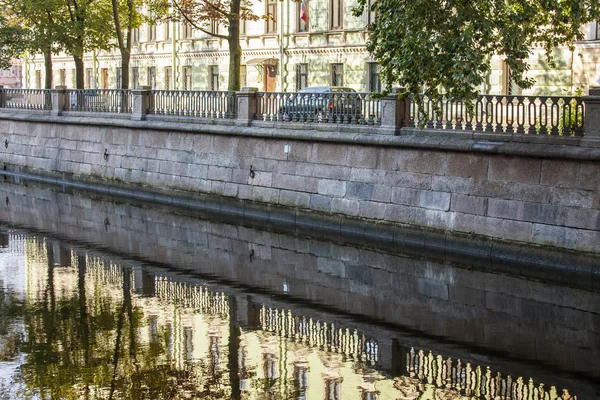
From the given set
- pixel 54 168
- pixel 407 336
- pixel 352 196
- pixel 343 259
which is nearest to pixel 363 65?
pixel 54 168

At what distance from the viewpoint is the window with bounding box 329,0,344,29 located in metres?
43.4

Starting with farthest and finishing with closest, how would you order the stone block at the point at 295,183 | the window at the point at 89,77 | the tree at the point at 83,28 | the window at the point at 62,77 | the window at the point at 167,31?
the window at the point at 62,77
the window at the point at 89,77
the window at the point at 167,31
the tree at the point at 83,28
the stone block at the point at 295,183

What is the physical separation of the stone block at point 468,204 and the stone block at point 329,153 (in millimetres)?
3392

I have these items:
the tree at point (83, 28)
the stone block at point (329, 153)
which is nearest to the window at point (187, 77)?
the tree at point (83, 28)

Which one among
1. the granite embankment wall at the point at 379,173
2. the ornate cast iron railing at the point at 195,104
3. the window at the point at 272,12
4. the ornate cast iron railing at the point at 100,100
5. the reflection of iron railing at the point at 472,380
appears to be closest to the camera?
the reflection of iron railing at the point at 472,380

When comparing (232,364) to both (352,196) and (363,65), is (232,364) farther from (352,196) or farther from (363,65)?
(363,65)

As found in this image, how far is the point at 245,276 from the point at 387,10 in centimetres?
529

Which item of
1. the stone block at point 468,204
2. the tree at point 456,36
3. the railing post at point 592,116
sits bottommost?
the stone block at point 468,204

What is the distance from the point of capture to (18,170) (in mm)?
35750

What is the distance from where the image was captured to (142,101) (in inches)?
1161

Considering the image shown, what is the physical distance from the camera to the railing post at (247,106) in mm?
25688

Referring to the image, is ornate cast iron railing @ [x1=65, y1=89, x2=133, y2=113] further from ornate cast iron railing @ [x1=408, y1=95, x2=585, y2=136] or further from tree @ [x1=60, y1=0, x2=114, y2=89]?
ornate cast iron railing @ [x1=408, y1=95, x2=585, y2=136]

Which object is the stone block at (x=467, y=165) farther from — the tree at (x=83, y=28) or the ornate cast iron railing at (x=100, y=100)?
the tree at (x=83, y=28)

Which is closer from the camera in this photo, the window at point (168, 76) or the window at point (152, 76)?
the window at point (168, 76)
